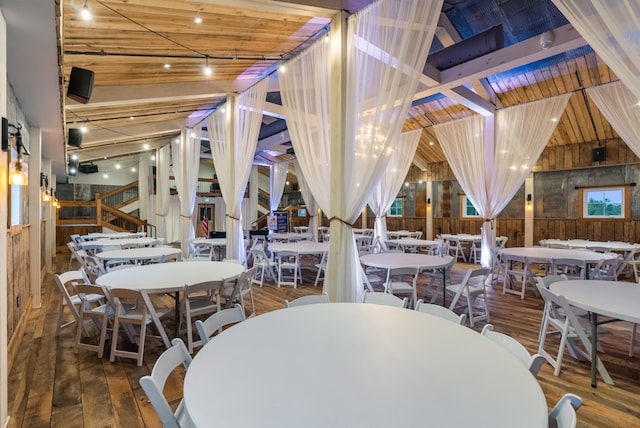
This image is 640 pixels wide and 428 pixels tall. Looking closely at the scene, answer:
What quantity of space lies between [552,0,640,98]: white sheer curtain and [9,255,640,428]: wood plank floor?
213cm

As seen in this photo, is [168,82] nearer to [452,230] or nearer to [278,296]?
[278,296]

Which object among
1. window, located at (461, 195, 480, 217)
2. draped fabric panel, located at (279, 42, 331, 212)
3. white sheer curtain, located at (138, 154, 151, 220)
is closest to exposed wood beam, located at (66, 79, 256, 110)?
draped fabric panel, located at (279, 42, 331, 212)

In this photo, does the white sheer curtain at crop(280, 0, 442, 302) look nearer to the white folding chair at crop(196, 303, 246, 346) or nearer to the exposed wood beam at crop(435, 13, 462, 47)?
the white folding chair at crop(196, 303, 246, 346)

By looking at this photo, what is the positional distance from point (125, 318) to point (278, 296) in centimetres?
249

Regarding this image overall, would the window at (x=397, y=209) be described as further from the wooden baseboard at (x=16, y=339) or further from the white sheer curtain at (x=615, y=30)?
the wooden baseboard at (x=16, y=339)

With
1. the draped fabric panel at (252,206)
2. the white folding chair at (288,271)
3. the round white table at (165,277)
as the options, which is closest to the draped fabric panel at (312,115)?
the round white table at (165,277)

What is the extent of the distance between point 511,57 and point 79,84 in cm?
527

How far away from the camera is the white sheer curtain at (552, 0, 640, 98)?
175 cm

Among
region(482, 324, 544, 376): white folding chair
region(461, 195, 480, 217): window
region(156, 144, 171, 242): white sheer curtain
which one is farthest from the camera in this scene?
region(156, 144, 171, 242): white sheer curtain

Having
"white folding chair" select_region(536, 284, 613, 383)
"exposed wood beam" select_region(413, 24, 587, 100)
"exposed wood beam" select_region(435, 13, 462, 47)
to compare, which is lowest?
"white folding chair" select_region(536, 284, 613, 383)

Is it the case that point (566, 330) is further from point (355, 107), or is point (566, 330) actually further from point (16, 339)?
point (16, 339)

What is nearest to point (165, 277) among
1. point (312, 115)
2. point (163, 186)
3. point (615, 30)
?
point (312, 115)

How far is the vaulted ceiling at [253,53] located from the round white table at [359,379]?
7.97 ft

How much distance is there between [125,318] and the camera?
2.93m
